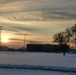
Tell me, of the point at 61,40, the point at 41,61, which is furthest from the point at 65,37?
the point at 41,61

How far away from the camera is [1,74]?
65.4ft

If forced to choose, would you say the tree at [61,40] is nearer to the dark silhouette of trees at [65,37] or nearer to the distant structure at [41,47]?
the dark silhouette of trees at [65,37]

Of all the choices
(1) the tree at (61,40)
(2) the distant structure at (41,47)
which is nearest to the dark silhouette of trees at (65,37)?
(1) the tree at (61,40)

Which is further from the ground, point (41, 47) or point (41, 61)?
point (41, 61)

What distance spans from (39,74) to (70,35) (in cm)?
7799

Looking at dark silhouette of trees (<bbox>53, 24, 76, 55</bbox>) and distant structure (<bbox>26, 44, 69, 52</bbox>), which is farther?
distant structure (<bbox>26, 44, 69, 52</bbox>)

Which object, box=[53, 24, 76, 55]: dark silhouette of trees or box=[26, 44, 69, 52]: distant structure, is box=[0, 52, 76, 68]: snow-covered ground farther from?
box=[26, 44, 69, 52]: distant structure

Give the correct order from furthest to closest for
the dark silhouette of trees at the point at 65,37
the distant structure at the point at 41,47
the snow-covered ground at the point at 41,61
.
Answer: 1. the distant structure at the point at 41,47
2. the dark silhouette of trees at the point at 65,37
3. the snow-covered ground at the point at 41,61

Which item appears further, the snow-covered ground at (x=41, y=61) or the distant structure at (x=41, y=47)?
the distant structure at (x=41, y=47)

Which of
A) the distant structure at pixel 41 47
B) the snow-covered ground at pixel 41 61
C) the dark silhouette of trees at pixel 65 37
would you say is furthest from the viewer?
the distant structure at pixel 41 47

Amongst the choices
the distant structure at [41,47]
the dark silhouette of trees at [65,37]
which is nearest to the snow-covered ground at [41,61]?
the dark silhouette of trees at [65,37]

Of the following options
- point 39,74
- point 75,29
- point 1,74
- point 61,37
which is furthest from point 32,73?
point 61,37

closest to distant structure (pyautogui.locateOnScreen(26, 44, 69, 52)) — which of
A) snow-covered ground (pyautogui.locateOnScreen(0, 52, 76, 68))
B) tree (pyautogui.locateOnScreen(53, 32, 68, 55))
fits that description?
tree (pyautogui.locateOnScreen(53, 32, 68, 55))

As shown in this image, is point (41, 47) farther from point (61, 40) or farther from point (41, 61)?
point (41, 61)
